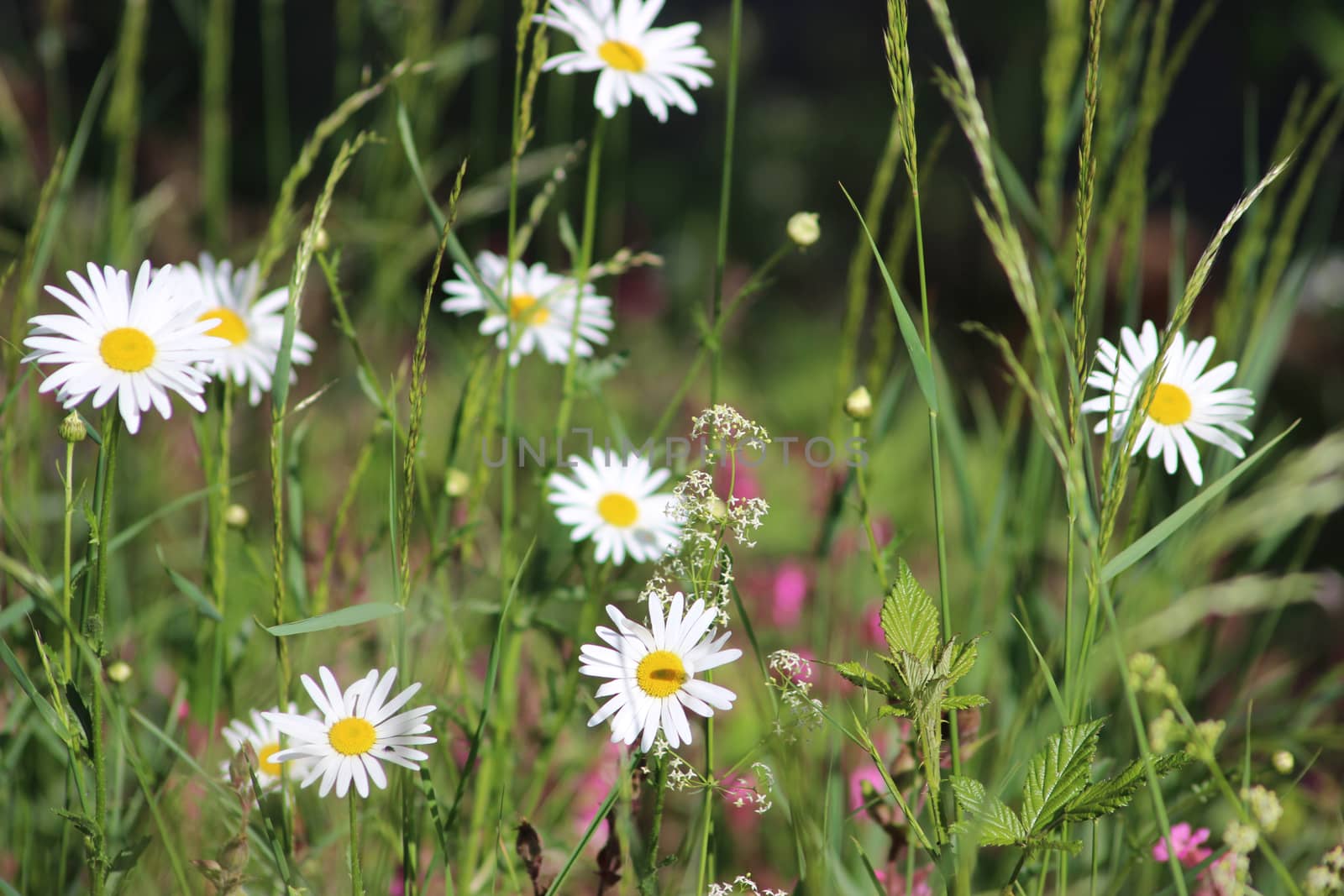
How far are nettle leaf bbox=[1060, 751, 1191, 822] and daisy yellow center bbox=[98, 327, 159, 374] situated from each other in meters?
0.60

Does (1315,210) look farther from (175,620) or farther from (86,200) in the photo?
(86,200)

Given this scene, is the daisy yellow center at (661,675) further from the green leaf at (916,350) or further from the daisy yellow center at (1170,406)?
the daisy yellow center at (1170,406)

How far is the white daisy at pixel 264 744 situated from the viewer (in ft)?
2.62

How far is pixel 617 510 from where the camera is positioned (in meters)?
0.89

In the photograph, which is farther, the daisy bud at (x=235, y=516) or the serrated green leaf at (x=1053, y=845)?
the daisy bud at (x=235, y=516)

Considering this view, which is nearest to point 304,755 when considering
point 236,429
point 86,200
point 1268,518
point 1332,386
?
point 1268,518

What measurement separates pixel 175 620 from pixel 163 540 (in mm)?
341

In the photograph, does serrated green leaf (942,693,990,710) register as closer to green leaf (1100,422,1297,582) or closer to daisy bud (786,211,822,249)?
green leaf (1100,422,1297,582)

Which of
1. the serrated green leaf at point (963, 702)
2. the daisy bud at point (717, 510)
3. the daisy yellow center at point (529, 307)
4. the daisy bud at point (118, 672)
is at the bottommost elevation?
the serrated green leaf at point (963, 702)

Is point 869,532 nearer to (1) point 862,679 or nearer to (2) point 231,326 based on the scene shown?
(1) point 862,679

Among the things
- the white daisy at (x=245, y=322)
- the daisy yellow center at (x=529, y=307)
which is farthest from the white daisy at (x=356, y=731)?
the daisy yellow center at (x=529, y=307)

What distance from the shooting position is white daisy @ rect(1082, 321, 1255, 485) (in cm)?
73

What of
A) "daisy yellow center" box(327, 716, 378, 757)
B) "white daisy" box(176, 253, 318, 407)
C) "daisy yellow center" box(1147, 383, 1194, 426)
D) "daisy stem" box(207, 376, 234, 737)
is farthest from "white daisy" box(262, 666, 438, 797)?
"daisy yellow center" box(1147, 383, 1194, 426)

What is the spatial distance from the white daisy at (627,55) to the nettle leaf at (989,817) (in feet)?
1.70
